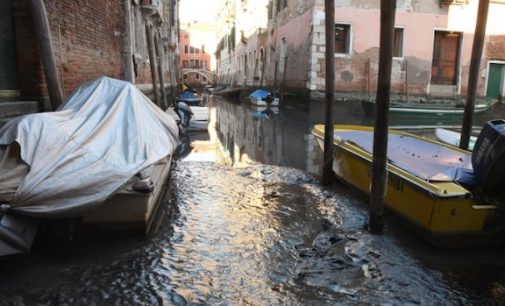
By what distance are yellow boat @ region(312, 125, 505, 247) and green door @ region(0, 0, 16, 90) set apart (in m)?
3.77

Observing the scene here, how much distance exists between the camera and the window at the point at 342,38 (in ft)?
52.6

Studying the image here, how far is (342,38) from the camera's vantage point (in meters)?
16.2

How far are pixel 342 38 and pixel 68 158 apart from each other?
14428mm

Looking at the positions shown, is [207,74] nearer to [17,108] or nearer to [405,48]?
[405,48]

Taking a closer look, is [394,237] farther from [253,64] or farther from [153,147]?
[253,64]

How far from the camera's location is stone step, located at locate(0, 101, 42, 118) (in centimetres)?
427

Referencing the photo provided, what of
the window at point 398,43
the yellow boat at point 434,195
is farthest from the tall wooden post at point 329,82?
the window at point 398,43

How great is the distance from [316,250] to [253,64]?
82.2 feet

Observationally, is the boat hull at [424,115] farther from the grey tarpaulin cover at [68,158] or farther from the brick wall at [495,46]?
the grey tarpaulin cover at [68,158]

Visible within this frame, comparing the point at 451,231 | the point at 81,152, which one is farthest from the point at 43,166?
the point at 451,231

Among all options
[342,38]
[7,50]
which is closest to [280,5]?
[342,38]

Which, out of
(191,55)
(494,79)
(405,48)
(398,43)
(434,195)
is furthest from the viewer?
(191,55)

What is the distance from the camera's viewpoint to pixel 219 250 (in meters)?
3.49

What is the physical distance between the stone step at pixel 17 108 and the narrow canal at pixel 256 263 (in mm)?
1581
